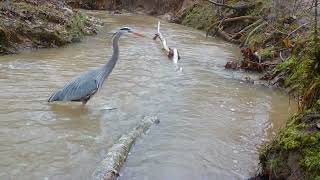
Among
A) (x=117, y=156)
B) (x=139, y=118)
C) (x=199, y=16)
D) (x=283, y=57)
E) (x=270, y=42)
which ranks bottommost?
(x=139, y=118)

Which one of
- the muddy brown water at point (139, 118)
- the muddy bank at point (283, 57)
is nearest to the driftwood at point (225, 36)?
the muddy bank at point (283, 57)

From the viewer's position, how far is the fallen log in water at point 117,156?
4.59 metres

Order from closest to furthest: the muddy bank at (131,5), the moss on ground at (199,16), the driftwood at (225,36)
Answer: the driftwood at (225,36) < the moss on ground at (199,16) < the muddy bank at (131,5)

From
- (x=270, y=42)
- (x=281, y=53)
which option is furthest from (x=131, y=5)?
(x=281, y=53)

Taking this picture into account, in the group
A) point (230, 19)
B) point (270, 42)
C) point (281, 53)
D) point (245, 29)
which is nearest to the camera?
point (281, 53)

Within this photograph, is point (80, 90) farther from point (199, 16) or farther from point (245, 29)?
point (199, 16)

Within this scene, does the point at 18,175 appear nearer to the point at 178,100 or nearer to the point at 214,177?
the point at 214,177

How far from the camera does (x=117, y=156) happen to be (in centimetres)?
504

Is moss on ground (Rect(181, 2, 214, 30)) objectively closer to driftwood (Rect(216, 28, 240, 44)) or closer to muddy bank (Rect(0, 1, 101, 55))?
driftwood (Rect(216, 28, 240, 44))

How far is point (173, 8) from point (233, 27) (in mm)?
10647

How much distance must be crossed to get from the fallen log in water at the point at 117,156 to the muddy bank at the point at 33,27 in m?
6.78

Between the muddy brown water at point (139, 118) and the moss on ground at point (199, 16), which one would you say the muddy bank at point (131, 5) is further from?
the muddy brown water at point (139, 118)

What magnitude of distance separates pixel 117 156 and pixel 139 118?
190 cm

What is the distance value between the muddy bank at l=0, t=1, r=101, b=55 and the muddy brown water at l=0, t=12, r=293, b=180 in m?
0.78
